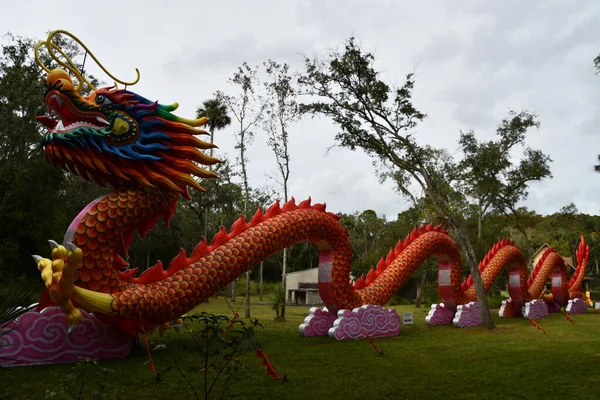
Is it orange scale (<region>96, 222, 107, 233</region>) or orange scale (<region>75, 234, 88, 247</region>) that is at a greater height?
orange scale (<region>96, 222, 107, 233</region>)

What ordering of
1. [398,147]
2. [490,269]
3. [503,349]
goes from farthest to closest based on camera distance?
[490,269]
[398,147]
[503,349]

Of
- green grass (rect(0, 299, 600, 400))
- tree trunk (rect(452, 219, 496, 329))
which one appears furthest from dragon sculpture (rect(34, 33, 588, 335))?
tree trunk (rect(452, 219, 496, 329))

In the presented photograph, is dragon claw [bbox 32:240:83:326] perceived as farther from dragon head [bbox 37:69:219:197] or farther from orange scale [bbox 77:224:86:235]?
A: dragon head [bbox 37:69:219:197]

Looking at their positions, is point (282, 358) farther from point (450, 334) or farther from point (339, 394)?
point (450, 334)

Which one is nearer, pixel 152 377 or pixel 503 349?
pixel 152 377

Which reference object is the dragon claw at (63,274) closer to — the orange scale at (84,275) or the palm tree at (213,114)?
the orange scale at (84,275)

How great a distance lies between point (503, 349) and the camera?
29.6 ft

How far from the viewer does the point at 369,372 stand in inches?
273

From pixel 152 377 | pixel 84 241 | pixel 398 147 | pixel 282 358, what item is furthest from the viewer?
pixel 398 147

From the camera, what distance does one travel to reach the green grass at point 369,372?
561 centimetres

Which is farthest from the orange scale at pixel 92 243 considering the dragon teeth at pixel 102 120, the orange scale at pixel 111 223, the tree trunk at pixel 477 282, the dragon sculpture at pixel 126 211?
the tree trunk at pixel 477 282

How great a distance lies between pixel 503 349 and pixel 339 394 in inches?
185

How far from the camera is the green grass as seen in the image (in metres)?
5.61

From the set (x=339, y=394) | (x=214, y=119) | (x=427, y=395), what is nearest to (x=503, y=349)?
(x=427, y=395)
